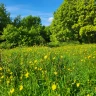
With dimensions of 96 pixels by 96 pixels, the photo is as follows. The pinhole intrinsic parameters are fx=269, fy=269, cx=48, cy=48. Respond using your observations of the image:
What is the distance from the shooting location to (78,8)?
41156 mm

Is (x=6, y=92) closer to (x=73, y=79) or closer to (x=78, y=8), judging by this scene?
(x=73, y=79)

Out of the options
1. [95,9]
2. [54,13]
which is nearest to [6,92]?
[95,9]

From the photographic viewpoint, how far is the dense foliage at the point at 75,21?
39531mm

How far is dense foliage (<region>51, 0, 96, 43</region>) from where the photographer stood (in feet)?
130

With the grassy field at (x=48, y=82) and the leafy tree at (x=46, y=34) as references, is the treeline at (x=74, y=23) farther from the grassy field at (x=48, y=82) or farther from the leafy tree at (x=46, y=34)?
the grassy field at (x=48, y=82)

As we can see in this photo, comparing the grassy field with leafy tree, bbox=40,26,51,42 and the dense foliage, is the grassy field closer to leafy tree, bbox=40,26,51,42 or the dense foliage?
the dense foliage

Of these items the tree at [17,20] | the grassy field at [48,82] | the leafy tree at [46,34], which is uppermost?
the tree at [17,20]

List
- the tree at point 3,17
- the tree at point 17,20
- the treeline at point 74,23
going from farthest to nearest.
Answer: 1. the tree at point 17,20
2. the tree at point 3,17
3. the treeline at point 74,23

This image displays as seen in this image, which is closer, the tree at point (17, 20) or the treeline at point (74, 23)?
the treeline at point (74, 23)

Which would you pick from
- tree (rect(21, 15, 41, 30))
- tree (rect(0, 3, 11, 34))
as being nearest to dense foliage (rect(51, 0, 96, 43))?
tree (rect(0, 3, 11, 34))

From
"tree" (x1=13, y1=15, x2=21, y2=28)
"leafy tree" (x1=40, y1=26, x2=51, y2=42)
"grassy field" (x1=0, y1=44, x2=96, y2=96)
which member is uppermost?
"tree" (x1=13, y1=15, x2=21, y2=28)

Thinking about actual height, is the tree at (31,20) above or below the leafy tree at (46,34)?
above

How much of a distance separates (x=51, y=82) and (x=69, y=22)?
124 feet

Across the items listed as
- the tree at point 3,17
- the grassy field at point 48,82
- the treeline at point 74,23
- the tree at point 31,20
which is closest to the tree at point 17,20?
the tree at point 3,17
